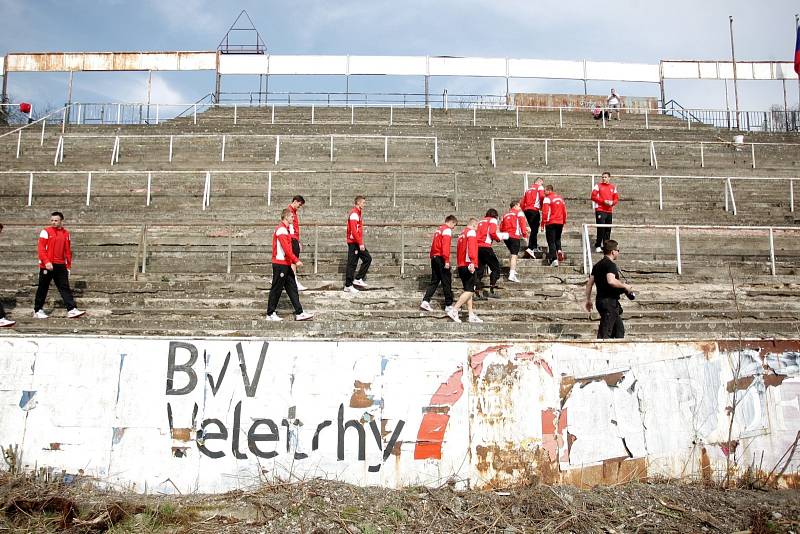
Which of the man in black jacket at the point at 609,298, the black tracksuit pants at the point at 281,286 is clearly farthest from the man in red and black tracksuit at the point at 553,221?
the black tracksuit pants at the point at 281,286

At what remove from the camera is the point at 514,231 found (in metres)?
10.1

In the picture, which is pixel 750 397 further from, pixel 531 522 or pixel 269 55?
pixel 269 55

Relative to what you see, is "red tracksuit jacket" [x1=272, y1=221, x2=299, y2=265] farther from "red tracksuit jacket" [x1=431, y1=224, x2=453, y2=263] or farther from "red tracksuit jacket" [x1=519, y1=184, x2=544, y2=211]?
"red tracksuit jacket" [x1=519, y1=184, x2=544, y2=211]

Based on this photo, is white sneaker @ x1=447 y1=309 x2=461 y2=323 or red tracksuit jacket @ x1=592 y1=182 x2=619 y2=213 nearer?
white sneaker @ x1=447 y1=309 x2=461 y2=323

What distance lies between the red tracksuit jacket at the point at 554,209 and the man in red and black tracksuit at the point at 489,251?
52.7 inches

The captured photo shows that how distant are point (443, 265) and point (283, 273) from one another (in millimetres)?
2353

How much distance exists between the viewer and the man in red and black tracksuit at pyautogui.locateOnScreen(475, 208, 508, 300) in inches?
362

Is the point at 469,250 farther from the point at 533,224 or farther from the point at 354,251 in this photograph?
the point at 533,224

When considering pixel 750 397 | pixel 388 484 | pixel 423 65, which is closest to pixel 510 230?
pixel 750 397

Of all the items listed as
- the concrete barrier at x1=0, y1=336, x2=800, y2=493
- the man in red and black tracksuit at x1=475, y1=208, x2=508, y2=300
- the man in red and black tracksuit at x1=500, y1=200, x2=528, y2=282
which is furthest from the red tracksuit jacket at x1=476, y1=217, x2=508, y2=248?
the concrete barrier at x1=0, y1=336, x2=800, y2=493

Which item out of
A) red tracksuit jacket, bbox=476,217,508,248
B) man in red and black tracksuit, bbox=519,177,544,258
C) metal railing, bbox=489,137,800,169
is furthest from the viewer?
metal railing, bbox=489,137,800,169

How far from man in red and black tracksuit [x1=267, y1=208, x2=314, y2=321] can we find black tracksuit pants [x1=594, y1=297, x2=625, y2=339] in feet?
13.2

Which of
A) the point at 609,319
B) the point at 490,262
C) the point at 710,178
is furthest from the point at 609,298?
the point at 710,178

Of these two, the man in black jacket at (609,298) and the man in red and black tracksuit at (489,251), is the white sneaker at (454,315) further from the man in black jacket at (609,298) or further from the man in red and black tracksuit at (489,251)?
the man in black jacket at (609,298)
